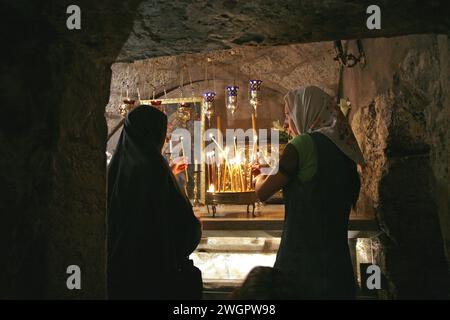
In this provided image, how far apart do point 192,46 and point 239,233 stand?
1.47 m

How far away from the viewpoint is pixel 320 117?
6.14 ft

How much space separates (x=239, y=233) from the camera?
8.49 feet

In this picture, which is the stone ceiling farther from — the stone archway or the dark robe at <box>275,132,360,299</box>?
the dark robe at <box>275,132,360,299</box>

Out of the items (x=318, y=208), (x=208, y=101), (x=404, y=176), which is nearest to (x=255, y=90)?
(x=208, y=101)

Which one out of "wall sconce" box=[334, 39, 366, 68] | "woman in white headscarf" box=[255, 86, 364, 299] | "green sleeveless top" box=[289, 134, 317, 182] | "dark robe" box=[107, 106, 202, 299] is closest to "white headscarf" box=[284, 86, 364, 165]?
"woman in white headscarf" box=[255, 86, 364, 299]

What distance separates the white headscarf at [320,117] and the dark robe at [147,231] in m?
0.76

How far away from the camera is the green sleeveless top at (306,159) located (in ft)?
5.40

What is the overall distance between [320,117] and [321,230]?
59 cm

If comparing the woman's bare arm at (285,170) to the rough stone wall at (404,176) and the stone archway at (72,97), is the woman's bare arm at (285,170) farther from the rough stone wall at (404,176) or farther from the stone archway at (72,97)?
the rough stone wall at (404,176)

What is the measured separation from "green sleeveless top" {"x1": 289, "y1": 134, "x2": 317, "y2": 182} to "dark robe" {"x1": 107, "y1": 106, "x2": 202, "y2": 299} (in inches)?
25.1

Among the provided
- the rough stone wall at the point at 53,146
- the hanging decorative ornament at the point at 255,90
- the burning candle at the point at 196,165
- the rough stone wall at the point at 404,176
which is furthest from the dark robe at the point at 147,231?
the burning candle at the point at 196,165

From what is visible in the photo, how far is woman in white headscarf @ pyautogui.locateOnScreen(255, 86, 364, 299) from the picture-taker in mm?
1577
